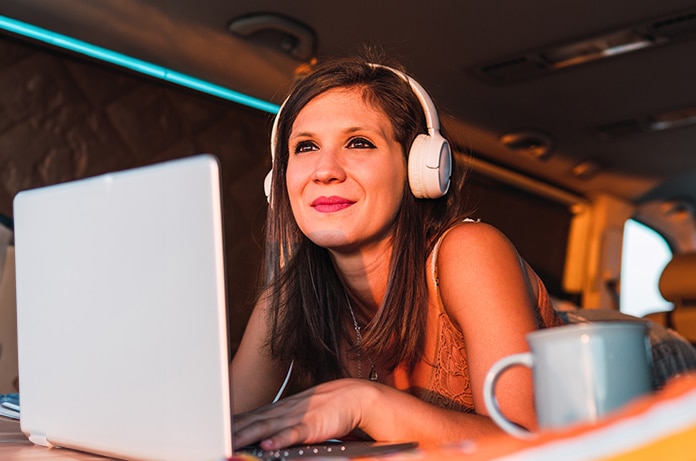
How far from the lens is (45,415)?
0.98 metres

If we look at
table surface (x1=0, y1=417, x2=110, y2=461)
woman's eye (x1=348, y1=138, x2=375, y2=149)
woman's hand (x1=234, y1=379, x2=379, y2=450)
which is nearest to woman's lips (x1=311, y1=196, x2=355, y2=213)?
woman's eye (x1=348, y1=138, x2=375, y2=149)

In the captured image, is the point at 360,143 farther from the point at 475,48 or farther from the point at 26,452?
the point at 475,48

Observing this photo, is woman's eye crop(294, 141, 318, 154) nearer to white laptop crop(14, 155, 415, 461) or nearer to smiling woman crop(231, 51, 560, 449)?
smiling woman crop(231, 51, 560, 449)

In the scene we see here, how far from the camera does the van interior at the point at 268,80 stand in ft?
9.45

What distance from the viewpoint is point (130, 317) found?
0.80 m

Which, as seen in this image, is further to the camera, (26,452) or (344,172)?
(344,172)

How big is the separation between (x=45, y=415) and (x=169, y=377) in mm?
312

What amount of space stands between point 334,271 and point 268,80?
203 cm

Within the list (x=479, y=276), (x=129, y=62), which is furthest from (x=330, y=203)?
(x=129, y=62)

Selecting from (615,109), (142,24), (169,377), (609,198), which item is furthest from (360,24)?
(609,198)

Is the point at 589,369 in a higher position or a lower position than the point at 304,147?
lower

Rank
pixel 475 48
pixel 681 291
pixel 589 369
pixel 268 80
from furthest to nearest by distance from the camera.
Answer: pixel 268 80, pixel 475 48, pixel 681 291, pixel 589 369

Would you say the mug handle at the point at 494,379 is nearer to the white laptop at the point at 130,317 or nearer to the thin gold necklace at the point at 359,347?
the white laptop at the point at 130,317

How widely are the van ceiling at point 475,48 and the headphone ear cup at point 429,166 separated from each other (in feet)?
2.81
